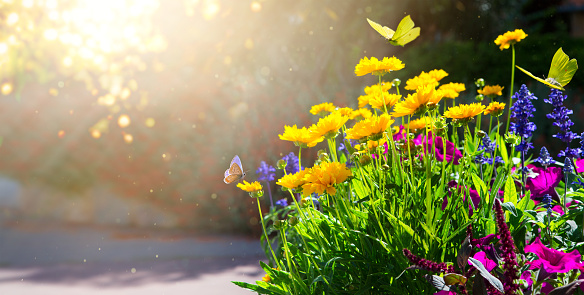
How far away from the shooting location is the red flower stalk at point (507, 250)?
0.89 meters

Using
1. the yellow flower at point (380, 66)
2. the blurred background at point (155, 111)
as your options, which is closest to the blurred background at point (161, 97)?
the blurred background at point (155, 111)

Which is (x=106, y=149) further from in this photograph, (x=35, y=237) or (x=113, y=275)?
(x=113, y=275)

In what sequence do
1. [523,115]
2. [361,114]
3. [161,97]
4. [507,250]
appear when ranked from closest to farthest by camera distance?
[507,250] → [523,115] → [361,114] → [161,97]

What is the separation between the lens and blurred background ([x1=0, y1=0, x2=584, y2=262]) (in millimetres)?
4957

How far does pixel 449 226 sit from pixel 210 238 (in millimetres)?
3634

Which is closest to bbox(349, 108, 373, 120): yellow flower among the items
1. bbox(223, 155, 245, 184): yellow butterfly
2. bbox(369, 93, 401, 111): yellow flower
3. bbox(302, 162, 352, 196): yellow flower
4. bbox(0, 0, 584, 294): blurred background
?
bbox(369, 93, 401, 111): yellow flower

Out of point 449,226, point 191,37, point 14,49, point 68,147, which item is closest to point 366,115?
point 449,226

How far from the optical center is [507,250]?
3.03 feet

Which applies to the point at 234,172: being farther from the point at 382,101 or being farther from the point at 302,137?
the point at 382,101

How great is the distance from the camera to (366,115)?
6.11 feet

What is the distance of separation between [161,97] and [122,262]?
85.6 inches

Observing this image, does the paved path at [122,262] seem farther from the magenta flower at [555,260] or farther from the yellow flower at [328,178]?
the magenta flower at [555,260]

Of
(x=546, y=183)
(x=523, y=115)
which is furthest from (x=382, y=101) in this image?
(x=546, y=183)

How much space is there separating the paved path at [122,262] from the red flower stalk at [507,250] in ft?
8.41
